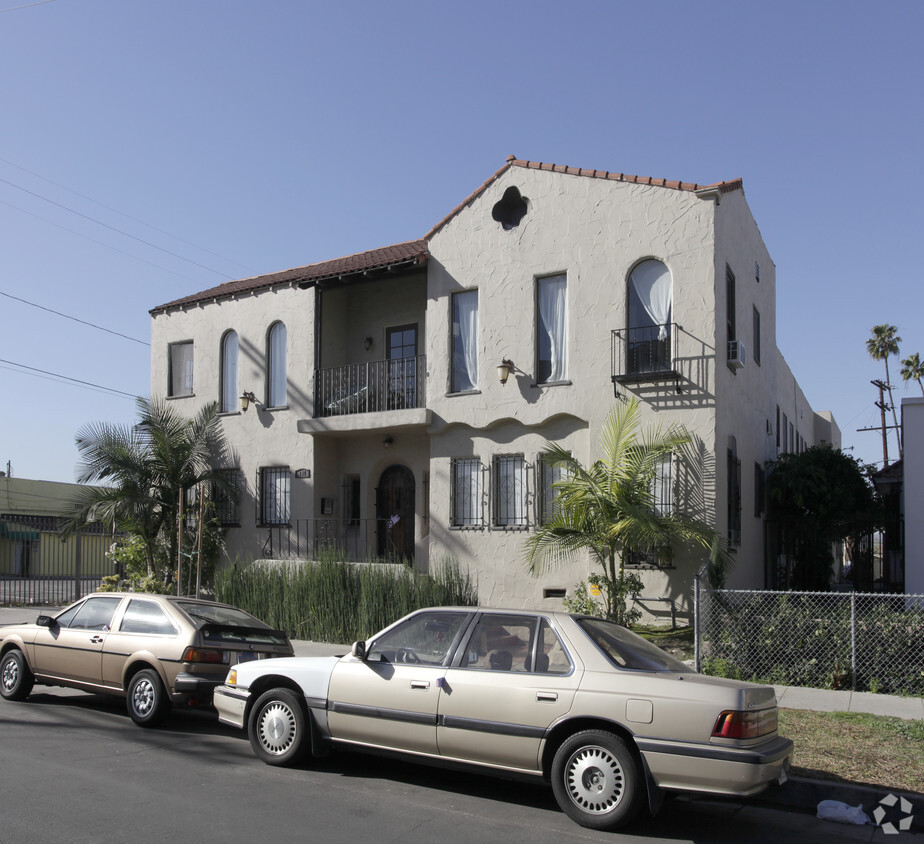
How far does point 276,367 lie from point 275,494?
8.98ft

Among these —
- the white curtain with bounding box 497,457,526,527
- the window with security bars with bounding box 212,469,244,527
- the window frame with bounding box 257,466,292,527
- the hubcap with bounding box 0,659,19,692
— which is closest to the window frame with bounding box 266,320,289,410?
the window frame with bounding box 257,466,292,527

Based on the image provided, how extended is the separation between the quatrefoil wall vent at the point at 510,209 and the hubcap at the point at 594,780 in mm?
11696

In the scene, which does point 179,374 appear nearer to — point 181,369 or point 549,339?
point 181,369

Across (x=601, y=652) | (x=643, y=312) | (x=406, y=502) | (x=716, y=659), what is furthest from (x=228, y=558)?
(x=601, y=652)

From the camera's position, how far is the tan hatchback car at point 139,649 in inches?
346

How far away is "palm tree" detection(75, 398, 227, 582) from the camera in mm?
18547

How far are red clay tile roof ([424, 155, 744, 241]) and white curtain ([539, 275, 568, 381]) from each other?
182 cm

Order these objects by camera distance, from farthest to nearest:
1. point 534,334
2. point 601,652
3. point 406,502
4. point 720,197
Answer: point 406,502, point 534,334, point 720,197, point 601,652

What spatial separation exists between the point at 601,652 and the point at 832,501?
39.0ft

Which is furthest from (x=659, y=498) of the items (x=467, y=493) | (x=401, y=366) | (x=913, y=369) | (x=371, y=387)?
(x=913, y=369)

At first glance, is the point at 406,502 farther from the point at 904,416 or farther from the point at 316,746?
the point at 316,746

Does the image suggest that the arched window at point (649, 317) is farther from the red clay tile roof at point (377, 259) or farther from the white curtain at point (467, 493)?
the white curtain at point (467, 493)

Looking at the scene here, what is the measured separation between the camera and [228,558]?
19.0m

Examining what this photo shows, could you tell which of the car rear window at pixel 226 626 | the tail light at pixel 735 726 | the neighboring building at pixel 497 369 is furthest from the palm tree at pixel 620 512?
the tail light at pixel 735 726
